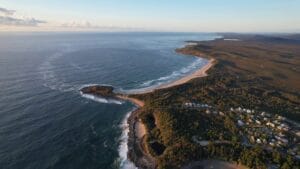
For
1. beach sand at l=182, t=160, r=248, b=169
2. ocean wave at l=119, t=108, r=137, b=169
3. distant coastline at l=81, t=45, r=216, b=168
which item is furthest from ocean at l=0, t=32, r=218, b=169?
beach sand at l=182, t=160, r=248, b=169

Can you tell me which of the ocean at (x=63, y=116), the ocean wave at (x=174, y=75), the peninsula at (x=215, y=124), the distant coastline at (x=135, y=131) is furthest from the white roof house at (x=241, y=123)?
the ocean wave at (x=174, y=75)

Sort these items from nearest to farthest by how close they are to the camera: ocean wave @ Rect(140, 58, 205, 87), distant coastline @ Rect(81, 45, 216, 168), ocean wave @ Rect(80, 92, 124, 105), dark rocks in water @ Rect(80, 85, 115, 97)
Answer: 1. distant coastline @ Rect(81, 45, 216, 168)
2. ocean wave @ Rect(80, 92, 124, 105)
3. dark rocks in water @ Rect(80, 85, 115, 97)
4. ocean wave @ Rect(140, 58, 205, 87)

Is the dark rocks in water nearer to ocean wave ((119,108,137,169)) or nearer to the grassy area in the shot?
the grassy area

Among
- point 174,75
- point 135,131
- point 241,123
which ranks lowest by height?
A: point 135,131

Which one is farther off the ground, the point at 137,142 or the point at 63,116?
the point at 63,116

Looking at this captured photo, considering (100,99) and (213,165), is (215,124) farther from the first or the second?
→ (100,99)

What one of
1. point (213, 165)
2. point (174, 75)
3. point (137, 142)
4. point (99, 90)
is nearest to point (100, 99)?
point (99, 90)

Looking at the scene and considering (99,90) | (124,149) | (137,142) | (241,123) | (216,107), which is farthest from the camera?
(99,90)

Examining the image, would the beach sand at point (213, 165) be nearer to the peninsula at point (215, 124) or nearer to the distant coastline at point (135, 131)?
the peninsula at point (215, 124)

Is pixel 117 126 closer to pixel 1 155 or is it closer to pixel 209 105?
pixel 1 155
